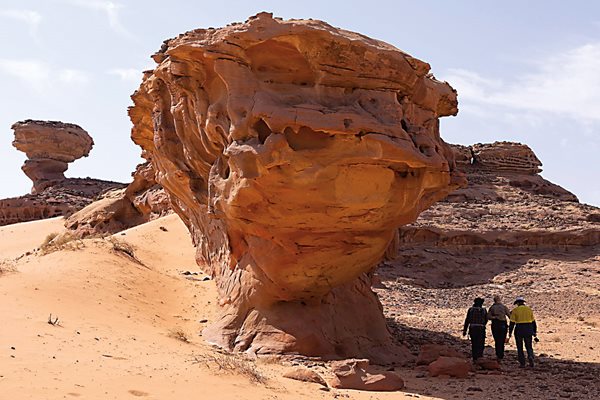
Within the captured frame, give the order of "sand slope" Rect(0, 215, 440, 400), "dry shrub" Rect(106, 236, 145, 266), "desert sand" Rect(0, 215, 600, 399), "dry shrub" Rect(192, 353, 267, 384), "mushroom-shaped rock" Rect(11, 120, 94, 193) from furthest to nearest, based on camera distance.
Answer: "mushroom-shaped rock" Rect(11, 120, 94, 193) → "dry shrub" Rect(106, 236, 145, 266) → "dry shrub" Rect(192, 353, 267, 384) → "desert sand" Rect(0, 215, 600, 399) → "sand slope" Rect(0, 215, 440, 400)

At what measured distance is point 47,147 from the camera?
37875 millimetres

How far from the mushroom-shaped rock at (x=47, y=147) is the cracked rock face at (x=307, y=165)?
98.7 ft

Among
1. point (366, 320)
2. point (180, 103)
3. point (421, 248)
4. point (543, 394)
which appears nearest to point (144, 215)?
point (421, 248)

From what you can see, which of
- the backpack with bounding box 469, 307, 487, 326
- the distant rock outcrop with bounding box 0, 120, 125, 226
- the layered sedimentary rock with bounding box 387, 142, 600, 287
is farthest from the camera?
the distant rock outcrop with bounding box 0, 120, 125, 226

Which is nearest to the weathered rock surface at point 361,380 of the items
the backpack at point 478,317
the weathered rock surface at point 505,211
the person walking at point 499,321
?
the backpack at point 478,317

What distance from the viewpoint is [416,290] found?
812 inches

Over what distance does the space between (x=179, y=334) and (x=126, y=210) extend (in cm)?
1766

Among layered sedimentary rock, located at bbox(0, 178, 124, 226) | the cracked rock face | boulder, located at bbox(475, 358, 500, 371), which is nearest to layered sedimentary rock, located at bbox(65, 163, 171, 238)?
layered sedimentary rock, located at bbox(0, 178, 124, 226)

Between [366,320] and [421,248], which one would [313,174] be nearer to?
[366,320]

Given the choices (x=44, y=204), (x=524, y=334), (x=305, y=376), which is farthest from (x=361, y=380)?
(x=44, y=204)

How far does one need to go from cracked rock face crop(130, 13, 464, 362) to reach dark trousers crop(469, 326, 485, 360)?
1.26 m

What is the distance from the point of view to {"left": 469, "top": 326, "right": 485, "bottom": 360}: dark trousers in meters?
9.69

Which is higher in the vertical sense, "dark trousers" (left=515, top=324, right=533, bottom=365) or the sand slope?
the sand slope

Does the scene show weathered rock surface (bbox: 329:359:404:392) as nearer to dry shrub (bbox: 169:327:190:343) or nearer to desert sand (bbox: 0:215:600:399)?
desert sand (bbox: 0:215:600:399)
